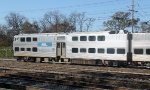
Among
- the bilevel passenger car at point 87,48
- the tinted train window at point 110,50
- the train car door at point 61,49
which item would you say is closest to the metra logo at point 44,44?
the bilevel passenger car at point 87,48

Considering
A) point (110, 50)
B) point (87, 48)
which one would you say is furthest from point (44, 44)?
point (110, 50)

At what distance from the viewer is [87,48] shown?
38.0m

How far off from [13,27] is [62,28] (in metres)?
22.2

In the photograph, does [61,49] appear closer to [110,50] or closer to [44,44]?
[44,44]

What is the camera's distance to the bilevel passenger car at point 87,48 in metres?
34.2

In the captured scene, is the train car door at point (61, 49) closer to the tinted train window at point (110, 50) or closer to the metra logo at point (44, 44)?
the metra logo at point (44, 44)

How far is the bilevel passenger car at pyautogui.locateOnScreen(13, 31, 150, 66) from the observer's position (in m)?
34.2

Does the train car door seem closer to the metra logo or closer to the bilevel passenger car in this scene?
the bilevel passenger car

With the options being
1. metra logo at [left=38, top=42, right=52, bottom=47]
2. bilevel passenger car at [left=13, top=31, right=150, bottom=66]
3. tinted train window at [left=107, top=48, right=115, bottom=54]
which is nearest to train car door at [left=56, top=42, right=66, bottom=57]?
bilevel passenger car at [left=13, top=31, right=150, bottom=66]

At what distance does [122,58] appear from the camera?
35.0 m

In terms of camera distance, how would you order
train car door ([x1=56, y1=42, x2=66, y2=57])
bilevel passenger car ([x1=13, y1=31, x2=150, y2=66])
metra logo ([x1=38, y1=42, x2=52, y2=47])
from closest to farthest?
bilevel passenger car ([x1=13, y1=31, x2=150, y2=66]), train car door ([x1=56, y1=42, x2=66, y2=57]), metra logo ([x1=38, y1=42, x2=52, y2=47])

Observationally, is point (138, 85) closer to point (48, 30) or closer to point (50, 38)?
point (50, 38)

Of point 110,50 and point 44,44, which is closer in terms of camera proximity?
point 110,50

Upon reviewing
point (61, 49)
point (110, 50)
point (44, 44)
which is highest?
point (44, 44)
